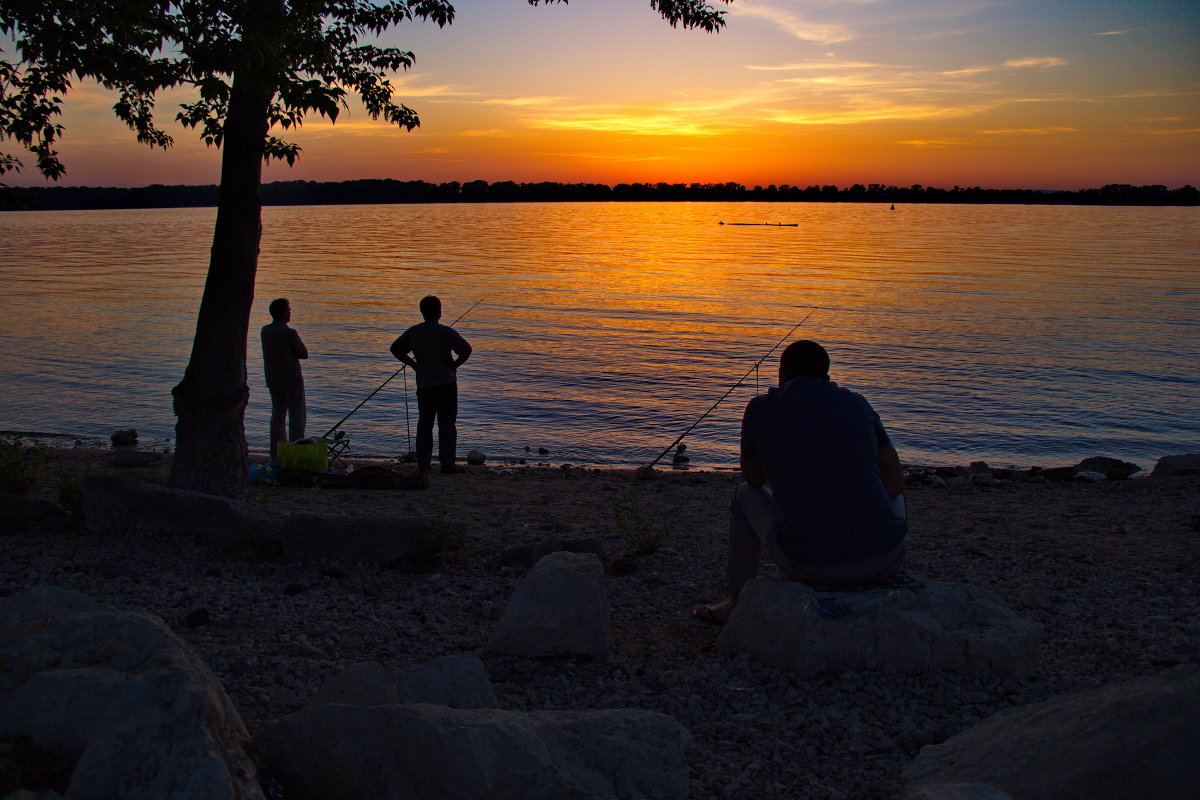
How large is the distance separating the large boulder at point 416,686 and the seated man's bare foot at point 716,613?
1.65 metres

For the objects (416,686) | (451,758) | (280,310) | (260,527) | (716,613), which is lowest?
(716,613)

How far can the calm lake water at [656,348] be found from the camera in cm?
1336

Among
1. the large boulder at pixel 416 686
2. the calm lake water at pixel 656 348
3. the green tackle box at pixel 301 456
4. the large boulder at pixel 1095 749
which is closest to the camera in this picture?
the large boulder at pixel 1095 749

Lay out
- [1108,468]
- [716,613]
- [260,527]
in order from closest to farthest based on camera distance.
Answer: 1. [716,613]
2. [260,527]
3. [1108,468]

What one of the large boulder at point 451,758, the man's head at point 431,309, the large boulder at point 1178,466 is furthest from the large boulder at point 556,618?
the large boulder at point 1178,466

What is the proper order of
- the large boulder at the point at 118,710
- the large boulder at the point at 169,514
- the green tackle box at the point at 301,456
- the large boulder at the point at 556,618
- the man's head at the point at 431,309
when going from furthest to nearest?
the man's head at the point at 431,309
the green tackle box at the point at 301,456
the large boulder at the point at 169,514
the large boulder at the point at 556,618
the large boulder at the point at 118,710

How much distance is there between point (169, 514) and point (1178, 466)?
408 inches

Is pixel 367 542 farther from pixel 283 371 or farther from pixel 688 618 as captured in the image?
pixel 283 371

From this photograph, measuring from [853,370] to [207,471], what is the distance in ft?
44.6

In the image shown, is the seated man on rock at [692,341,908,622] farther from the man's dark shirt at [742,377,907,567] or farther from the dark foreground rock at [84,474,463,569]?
the dark foreground rock at [84,474,463,569]

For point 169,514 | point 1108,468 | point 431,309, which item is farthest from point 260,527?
point 1108,468

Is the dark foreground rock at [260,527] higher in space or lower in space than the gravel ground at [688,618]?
higher

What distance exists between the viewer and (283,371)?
31.9ft

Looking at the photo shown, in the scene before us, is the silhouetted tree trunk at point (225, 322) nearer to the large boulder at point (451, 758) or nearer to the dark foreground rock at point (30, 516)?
the dark foreground rock at point (30, 516)
